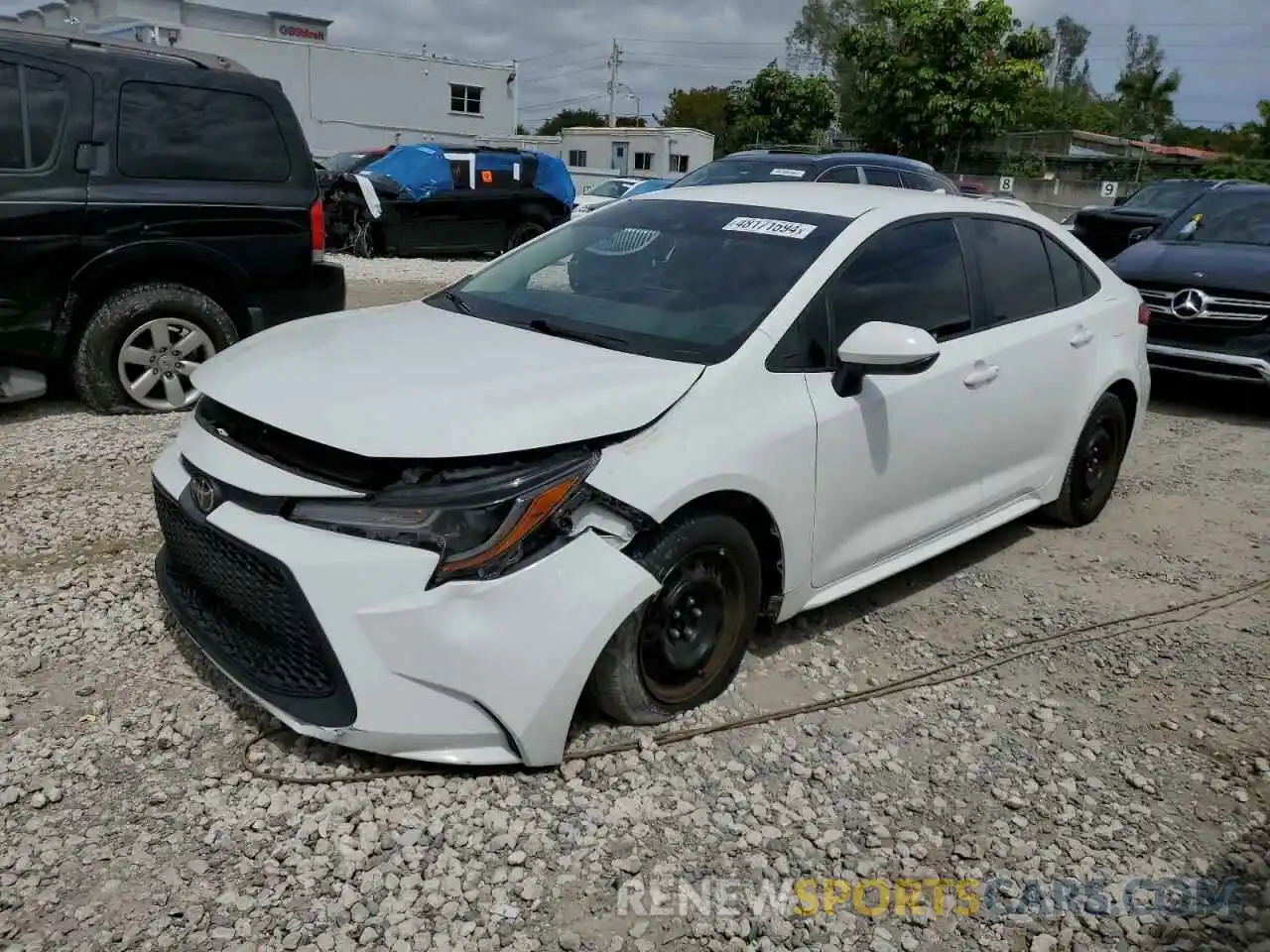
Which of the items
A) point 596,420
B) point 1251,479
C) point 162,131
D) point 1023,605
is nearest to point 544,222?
point 162,131

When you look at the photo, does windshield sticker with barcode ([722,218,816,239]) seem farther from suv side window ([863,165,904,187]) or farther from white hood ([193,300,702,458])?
suv side window ([863,165,904,187])

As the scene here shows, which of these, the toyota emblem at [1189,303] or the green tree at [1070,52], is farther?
the green tree at [1070,52]

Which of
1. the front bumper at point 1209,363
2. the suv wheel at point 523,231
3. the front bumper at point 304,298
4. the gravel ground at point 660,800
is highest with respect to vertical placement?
the suv wheel at point 523,231

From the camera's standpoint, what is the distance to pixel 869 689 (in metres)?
3.66

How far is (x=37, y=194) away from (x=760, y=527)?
4376 millimetres

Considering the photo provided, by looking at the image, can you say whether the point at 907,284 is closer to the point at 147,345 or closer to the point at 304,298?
the point at 304,298

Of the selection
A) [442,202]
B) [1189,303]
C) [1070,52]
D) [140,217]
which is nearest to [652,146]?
[442,202]

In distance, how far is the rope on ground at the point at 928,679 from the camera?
116 inches

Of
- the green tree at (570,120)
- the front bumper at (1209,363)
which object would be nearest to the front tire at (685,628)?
the front bumper at (1209,363)

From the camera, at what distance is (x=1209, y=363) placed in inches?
308

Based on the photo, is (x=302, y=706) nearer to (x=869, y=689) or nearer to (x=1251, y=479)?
(x=869, y=689)

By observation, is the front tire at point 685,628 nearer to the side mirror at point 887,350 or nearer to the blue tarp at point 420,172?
the side mirror at point 887,350

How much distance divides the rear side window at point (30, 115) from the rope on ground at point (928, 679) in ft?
13.1

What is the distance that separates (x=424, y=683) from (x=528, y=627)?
300 mm
